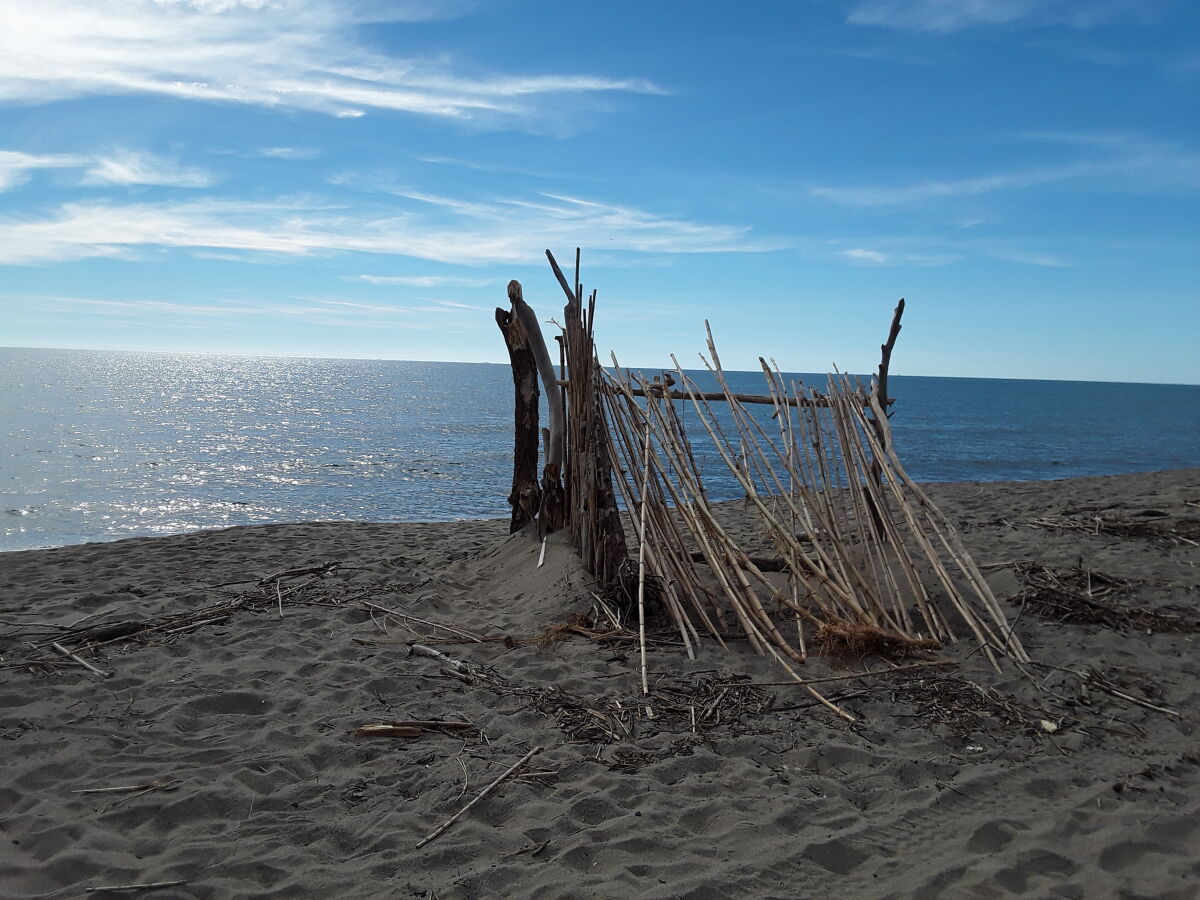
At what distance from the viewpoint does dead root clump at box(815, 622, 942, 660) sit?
3457 millimetres

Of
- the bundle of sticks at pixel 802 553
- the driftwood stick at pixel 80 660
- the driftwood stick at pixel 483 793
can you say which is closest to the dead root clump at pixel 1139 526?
the bundle of sticks at pixel 802 553

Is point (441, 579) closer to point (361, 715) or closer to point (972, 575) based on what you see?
point (361, 715)

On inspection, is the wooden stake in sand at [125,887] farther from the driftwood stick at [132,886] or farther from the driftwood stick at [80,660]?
the driftwood stick at [80,660]

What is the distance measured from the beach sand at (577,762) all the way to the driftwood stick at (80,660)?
0.05 m

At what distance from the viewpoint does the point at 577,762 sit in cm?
261

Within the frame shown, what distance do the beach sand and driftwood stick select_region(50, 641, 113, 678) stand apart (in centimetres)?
5

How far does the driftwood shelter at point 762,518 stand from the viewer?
12.0ft

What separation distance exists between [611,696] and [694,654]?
0.53 metres

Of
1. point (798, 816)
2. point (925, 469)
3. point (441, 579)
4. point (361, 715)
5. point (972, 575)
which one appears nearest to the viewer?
point (798, 816)

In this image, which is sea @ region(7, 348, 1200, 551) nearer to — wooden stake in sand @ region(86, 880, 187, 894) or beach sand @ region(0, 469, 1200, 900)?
beach sand @ region(0, 469, 1200, 900)

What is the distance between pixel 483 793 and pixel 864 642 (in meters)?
1.85

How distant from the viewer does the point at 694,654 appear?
3521 mm

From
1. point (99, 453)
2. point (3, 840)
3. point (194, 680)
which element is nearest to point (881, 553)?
point (194, 680)

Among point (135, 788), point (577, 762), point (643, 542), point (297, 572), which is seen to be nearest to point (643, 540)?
point (643, 542)
